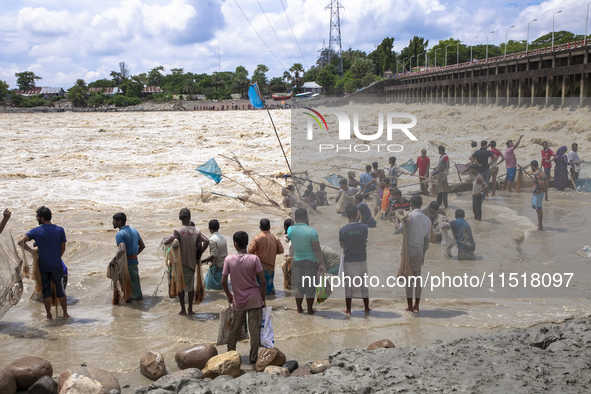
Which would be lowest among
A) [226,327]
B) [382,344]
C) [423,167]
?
[382,344]

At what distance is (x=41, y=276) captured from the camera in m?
6.25

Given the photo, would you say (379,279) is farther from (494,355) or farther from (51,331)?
(51,331)

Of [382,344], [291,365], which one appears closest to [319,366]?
[291,365]

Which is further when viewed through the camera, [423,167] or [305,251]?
[423,167]

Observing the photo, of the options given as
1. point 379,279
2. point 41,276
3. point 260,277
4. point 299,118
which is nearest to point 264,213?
point 379,279

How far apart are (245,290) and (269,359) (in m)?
0.74

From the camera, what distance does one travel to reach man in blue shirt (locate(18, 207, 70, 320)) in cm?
617

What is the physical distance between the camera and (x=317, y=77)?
292ft

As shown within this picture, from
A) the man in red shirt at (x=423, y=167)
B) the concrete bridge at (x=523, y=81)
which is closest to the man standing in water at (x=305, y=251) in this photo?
the man in red shirt at (x=423, y=167)

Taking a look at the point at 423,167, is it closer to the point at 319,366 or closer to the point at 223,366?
the point at 319,366

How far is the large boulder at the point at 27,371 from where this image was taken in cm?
460

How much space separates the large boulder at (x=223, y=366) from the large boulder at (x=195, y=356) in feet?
0.55

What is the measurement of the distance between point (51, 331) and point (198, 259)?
78.1 inches

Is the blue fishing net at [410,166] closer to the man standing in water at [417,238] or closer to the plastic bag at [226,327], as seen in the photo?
the man standing in water at [417,238]
